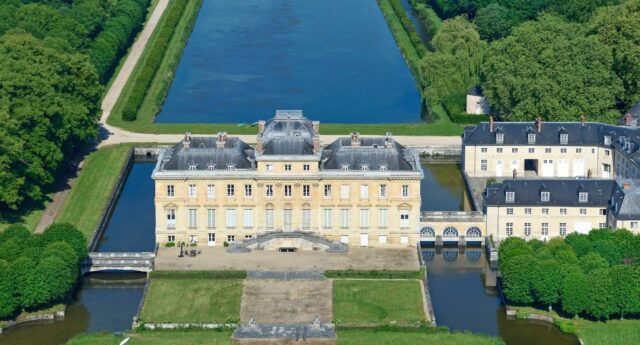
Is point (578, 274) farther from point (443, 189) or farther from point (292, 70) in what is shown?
point (292, 70)

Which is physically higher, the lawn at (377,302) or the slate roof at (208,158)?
the slate roof at (208,158)

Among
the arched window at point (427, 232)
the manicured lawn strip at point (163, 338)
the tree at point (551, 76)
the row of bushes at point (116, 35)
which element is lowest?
the manicured lawn strip at point (163, 338)

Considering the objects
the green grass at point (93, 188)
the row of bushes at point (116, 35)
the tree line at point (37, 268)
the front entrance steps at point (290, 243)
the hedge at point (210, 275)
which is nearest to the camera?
the tree line at point (37, 268)

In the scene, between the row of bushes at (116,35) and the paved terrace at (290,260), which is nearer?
the paved terrace at (290,260)

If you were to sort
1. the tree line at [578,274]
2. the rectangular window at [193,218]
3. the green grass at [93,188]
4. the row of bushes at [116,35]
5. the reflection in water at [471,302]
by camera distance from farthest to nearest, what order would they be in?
the row of bushes at [116,35] < the green grass at [93,188] < the rectangular window at [193,218] < the reflection in water at [471,302] < the tree line at [578,274]

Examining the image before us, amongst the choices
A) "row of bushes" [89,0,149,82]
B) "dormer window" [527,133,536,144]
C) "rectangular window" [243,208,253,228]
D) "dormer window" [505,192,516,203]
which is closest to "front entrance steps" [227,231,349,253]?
"rectangular window" [243,208,253,228]

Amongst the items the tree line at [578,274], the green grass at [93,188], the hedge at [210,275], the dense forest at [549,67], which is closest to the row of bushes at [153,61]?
the green grass at [93,188]

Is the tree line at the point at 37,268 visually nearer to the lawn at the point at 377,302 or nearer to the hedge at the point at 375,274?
the hedge at the point at 375,274

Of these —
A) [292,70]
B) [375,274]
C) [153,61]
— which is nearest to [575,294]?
[375,274]
